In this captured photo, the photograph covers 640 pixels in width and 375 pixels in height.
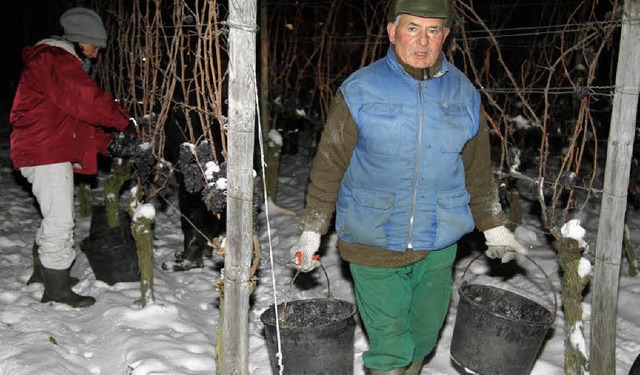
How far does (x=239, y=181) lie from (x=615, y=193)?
167 centimetres

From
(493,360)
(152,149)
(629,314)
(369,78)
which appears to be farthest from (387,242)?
(629,314)

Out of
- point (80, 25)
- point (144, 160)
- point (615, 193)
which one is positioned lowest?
point (144, 160)

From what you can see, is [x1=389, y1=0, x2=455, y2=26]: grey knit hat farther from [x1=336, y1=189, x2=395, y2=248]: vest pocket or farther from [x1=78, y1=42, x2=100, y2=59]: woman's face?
[x1=78, y1=42, x2=100, y2=59]: woman's face

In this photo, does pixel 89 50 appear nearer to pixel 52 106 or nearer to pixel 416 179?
pixel 52 106

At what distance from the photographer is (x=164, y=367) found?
2852 mm

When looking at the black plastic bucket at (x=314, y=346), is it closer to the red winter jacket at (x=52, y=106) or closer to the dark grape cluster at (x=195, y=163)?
the dark grape cluster at (x=195, y=163)

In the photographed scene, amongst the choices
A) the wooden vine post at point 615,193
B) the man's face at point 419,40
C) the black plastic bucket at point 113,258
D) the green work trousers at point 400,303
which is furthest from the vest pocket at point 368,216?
the black plastic bucket at point 113,258

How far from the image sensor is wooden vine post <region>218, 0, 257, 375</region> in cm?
191

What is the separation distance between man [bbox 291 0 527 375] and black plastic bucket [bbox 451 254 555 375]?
0.41m

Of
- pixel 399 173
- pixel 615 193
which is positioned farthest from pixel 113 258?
pixel 615 193

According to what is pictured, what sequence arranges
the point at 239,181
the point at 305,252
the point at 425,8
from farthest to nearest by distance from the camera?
the point at 305,252
the point at 425,8
the point at 239,181

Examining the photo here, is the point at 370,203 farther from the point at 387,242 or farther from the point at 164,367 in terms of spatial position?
the point at 164,367

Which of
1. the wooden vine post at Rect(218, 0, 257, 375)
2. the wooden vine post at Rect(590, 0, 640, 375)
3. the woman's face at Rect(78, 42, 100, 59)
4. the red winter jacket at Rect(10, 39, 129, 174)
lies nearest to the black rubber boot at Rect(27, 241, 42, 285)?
the red winter jacket at Rect(10, 39, 129, 174)

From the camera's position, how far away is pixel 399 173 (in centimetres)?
229
